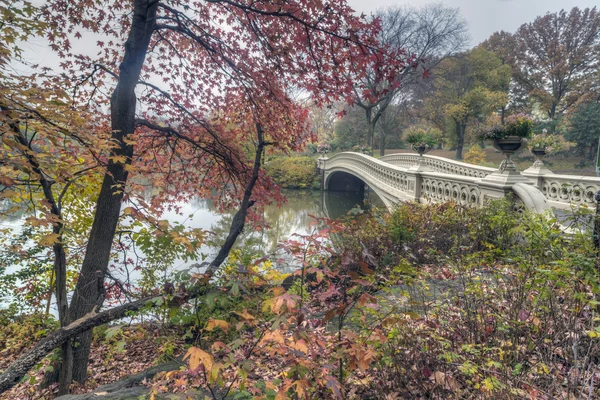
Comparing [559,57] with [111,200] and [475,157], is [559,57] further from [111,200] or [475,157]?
[111,200]

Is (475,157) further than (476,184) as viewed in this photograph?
Yes

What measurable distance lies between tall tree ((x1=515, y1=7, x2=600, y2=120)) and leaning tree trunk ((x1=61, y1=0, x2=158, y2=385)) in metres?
33.3

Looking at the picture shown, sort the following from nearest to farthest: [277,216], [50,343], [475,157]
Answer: [50,343], [277,216], [475,157]

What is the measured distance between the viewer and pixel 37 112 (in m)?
2.01

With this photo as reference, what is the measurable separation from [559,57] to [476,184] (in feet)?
106

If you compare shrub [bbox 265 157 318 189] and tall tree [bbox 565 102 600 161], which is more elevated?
tall tree [bbox 565 102 600 161]

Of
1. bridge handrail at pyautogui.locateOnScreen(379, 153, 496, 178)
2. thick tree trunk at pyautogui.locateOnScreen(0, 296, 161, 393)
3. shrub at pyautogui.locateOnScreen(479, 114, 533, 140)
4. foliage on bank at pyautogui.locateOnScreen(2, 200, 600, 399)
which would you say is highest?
shrub at pyautogui.locateOnScreen(479, 114, 533, 140)

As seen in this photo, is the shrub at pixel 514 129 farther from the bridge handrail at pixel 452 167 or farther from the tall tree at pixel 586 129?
the tall tree at pixel 586 129

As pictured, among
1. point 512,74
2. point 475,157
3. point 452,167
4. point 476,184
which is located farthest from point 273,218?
point 512,74

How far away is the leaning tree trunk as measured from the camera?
3.32 meters

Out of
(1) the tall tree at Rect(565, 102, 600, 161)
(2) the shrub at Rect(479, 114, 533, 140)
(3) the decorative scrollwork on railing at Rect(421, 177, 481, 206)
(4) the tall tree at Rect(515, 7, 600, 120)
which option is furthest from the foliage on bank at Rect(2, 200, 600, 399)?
(4) the tall tree at Rect(515, 7, 600, 120)

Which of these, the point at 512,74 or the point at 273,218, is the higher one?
the point at 512,74

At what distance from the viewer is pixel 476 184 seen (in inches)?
270

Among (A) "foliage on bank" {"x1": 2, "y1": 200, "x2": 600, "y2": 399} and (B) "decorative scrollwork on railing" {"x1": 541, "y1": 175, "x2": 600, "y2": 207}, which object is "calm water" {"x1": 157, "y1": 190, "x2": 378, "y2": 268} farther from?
(B) "decorative scrollwork on railing" {"x1": 541, "y1": 175, "x2": 600, "y2": 207}
